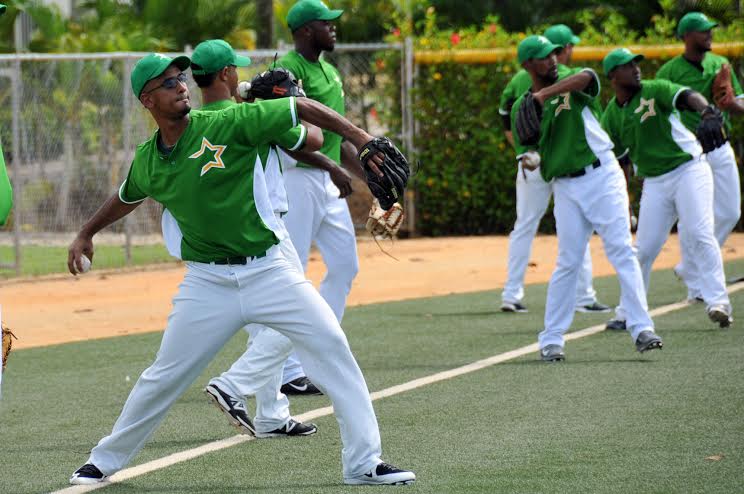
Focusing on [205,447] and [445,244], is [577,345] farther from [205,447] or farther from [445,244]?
[445,244]

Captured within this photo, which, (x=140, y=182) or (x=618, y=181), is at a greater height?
(x=140, y=182)

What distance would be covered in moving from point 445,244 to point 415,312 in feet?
20.0

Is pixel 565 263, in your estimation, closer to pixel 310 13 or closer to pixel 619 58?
pixel 619 58

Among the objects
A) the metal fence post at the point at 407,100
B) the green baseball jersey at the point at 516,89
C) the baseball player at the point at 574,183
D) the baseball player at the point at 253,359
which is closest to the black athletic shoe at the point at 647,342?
the baseball player at the point at 574,183

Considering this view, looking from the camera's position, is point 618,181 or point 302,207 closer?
point 302,207

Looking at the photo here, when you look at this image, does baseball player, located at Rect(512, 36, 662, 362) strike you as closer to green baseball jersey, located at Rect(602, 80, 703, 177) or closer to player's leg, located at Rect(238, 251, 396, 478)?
green baseball jersey, located at Rect(602, 80, 703, 177)

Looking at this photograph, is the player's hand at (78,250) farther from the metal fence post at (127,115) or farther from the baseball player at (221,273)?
the metal fence post at (127,115)

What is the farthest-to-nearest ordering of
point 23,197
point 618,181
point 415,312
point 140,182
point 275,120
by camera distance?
1. point 23,197
2. point 415,312
3. point 618,181
4. point 140,182
5. point 275,120

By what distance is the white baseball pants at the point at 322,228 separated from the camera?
28.0ft

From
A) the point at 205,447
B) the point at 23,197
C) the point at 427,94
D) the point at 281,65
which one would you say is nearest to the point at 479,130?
the point at 427,94

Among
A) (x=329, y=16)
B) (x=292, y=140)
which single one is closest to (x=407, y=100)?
(x=329, y=16)

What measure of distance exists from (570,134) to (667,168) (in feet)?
4.76

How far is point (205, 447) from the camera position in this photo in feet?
23.2

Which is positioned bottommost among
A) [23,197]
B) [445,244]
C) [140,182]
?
[445,244]
